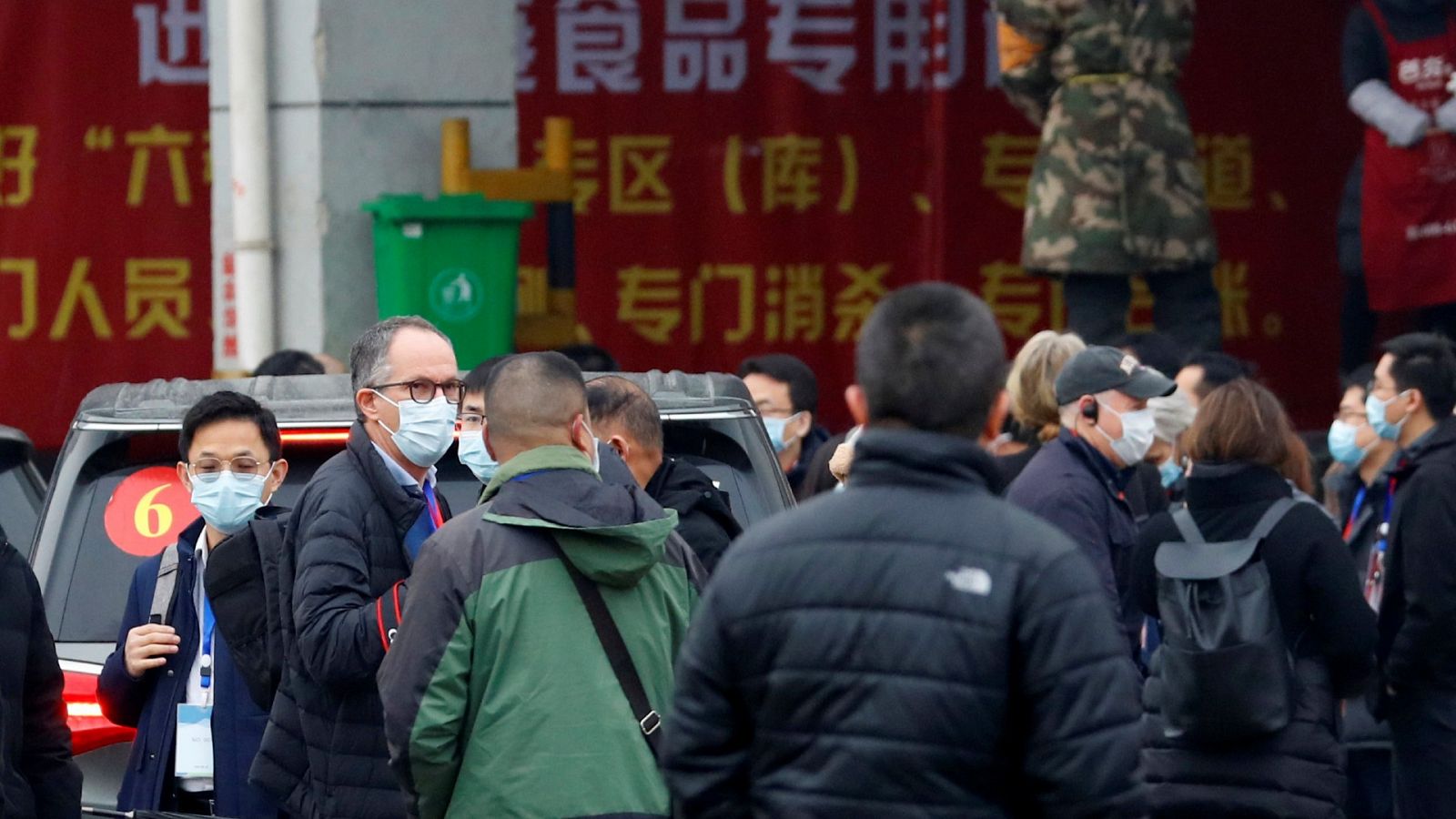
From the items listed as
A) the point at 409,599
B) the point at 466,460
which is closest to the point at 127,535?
the point at 466,460

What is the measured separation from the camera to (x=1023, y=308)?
1150 centimetres

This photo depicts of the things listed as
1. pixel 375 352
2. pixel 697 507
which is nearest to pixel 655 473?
pixel 697 507

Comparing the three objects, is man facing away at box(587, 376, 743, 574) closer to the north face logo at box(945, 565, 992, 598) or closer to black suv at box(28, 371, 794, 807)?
black suv at box(28, 371, 794, 807)

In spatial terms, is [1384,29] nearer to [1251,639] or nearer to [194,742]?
[1251,639]

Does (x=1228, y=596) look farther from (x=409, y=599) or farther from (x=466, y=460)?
(x=409, y=599)

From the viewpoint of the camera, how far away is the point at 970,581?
290cm

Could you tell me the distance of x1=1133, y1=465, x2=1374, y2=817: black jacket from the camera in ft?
17.0

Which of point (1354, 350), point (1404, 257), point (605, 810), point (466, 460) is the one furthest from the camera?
point (1354, 350)

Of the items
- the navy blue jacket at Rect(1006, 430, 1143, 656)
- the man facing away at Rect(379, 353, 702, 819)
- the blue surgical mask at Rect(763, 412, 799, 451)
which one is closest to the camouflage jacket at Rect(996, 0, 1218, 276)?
the blue surgical mask at Rect(763, 412, 799, 451)

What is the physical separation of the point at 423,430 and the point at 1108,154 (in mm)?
4834

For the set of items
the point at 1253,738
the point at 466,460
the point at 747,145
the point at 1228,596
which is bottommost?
the point at 1253,738

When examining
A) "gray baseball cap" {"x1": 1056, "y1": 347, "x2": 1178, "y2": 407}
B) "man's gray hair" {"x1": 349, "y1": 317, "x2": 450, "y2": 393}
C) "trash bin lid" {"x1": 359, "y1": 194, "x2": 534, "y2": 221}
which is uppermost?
"trash bin lid" {"x1": 359, "y1": 194, "x2": 534, "y2": 221}

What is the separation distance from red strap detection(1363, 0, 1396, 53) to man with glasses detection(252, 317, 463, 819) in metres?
5.68

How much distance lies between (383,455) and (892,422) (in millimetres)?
1835
